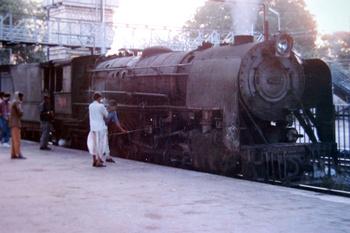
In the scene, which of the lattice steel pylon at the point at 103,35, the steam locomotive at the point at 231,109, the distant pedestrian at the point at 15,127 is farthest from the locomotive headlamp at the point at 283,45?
the lattice steel pylon at the point at 103,35

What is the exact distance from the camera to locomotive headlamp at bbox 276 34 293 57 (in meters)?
10.0

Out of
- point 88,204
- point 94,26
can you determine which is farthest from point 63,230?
point 94,26

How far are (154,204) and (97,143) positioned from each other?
4.21m

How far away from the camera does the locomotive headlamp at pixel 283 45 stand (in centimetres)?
1002

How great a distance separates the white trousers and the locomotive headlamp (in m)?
4.26

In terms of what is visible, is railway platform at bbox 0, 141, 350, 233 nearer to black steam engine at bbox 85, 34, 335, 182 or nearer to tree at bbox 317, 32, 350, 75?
black steam engine at bbox 85, 34, 335, 182

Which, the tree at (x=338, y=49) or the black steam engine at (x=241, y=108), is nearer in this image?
the black steam engine at (x=241, y=108)

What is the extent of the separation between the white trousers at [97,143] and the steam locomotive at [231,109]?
65.1 inches

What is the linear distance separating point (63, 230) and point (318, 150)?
6679 mm

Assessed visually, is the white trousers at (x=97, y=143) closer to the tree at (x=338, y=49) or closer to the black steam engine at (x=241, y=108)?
the black steam engine at (x=241, y=108)

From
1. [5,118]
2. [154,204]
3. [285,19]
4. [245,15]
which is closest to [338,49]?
[285,19]

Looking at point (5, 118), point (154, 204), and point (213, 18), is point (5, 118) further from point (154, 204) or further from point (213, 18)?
point (213, 18)

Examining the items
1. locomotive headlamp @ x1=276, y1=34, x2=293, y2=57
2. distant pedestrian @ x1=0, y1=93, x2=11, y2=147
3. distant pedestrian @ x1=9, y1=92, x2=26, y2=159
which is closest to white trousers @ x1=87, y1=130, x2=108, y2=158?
distant pedestrian @ x1=9, y1=92, x2=26, y2=159

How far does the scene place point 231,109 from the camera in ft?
31.2
